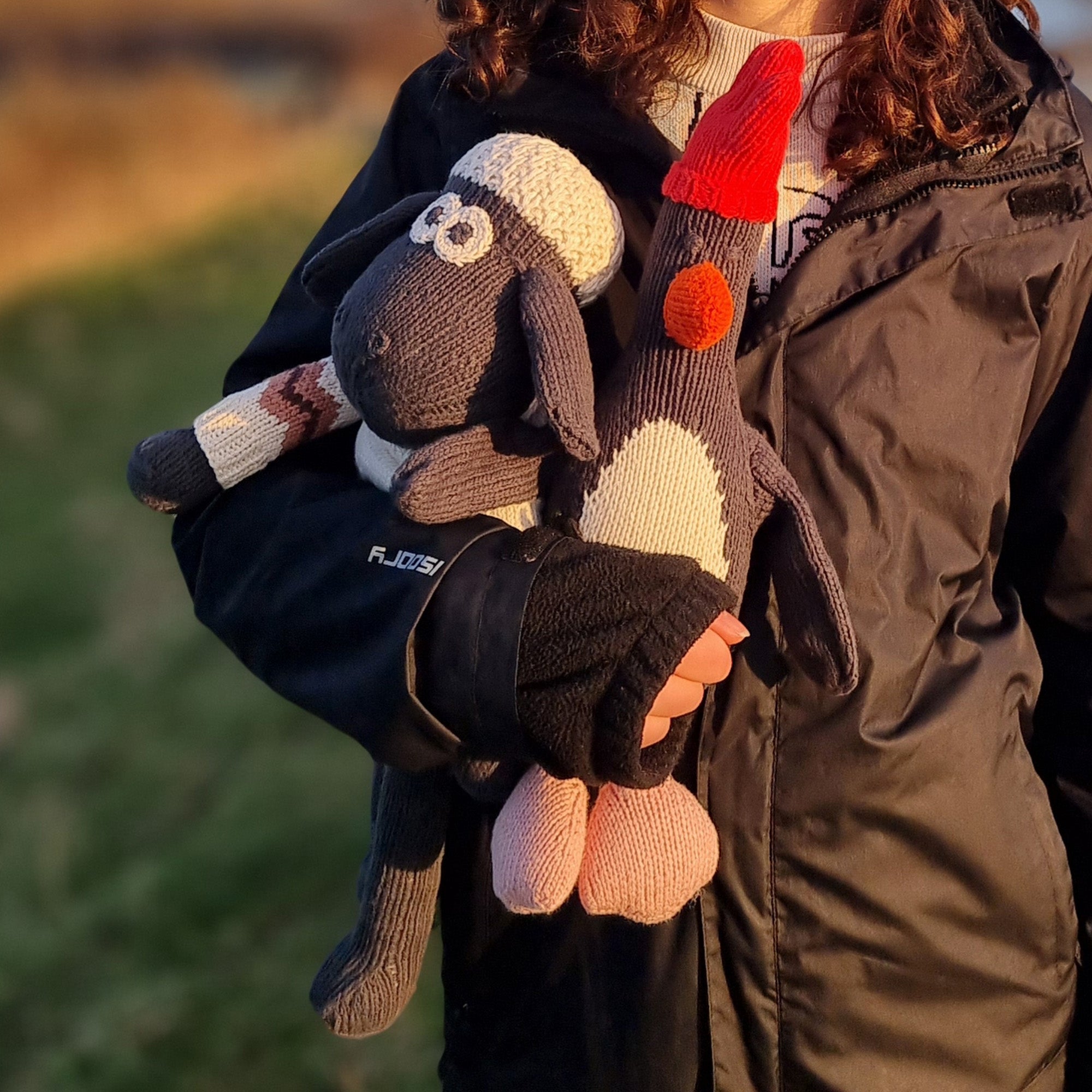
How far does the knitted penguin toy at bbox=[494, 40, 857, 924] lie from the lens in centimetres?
85

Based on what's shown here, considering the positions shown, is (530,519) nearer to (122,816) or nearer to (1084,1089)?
(1084,1089)

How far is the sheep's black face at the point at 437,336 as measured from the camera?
33.7 inches

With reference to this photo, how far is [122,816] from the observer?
122 inches

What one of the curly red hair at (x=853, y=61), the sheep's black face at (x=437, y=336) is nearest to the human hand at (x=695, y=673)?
the sheep's black face at (x=437, y=336)

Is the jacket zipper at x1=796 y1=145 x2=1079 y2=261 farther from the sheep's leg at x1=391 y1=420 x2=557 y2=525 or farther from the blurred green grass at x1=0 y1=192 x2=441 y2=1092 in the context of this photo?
the blurred green grass at x1=0 y1=192 x2=441 y2=1092

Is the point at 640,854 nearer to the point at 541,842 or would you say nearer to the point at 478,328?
the point at 541,842

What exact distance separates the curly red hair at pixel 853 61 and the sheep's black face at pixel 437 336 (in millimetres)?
266

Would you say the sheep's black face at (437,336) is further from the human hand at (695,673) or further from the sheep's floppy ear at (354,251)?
the human hand at (695,673)

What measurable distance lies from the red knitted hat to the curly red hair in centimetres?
19

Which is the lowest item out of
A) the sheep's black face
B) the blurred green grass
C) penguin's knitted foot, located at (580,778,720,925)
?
the blurred green grass

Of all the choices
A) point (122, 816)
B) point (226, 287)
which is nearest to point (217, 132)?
point (226, 287)

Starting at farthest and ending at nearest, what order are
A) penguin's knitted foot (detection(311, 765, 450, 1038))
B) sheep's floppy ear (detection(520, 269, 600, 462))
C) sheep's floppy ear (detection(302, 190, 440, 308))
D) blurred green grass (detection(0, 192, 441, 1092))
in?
1. blurred green grass (detection(0, 192, 441, 1092))
2. penguin's knitted foot (detection(311, 765, 450, 1038))
3. sheep's floppy ear (detection(302, 190, 440, 308))
4. sheep's floppy ear (detection(520, 269, 600, 462))

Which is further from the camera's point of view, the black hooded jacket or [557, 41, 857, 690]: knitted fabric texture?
the black hooded jacket

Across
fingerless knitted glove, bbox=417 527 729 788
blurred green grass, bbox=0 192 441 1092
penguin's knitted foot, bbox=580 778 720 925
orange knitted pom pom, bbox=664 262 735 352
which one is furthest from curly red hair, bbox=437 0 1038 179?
blurred green grass, bbox=0 192 441 1092
